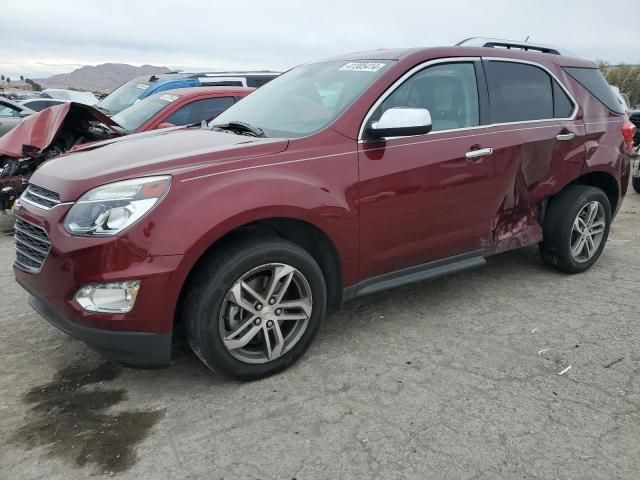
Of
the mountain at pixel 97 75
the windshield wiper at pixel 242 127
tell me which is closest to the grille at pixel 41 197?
the windshield wiper at pixel 242 127

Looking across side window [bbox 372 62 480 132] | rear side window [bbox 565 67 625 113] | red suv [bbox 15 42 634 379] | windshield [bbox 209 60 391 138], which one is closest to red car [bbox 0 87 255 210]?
windshield [bbox 209 60 391 138]

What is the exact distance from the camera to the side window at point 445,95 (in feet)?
11.6

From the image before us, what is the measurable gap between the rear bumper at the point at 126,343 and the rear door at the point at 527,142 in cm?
251

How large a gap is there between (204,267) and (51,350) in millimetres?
1380

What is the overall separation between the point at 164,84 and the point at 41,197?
7.57 meters

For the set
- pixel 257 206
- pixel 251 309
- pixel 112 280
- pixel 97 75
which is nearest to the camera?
pixel 112 280

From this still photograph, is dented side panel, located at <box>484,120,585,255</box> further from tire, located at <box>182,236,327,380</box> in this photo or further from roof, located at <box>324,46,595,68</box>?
tire, located at <box>182,236,327,380</box>

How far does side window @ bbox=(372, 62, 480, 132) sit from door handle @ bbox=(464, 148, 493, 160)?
0.63 ft

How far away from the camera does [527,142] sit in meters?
4.01

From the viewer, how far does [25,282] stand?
292 centimetres

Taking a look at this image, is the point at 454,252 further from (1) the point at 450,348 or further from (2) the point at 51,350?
(2) the point at 51,350

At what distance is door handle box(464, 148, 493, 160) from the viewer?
3648 mm

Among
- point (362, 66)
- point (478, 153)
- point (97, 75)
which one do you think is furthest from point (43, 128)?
point (97, 75)

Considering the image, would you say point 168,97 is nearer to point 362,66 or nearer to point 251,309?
point 362,66
